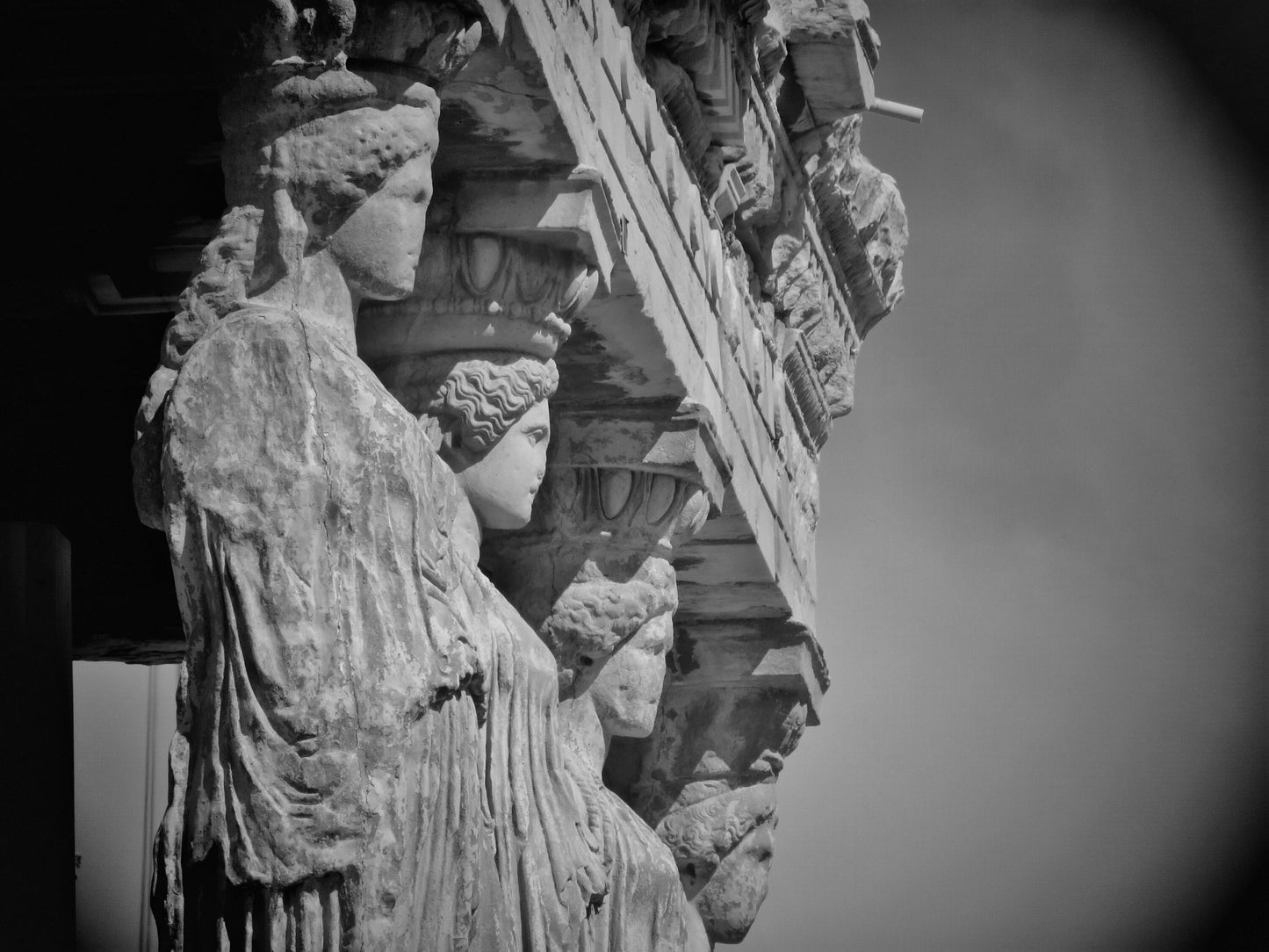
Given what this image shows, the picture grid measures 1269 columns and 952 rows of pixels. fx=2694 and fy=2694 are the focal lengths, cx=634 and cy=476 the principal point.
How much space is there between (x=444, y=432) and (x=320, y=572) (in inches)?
41.5

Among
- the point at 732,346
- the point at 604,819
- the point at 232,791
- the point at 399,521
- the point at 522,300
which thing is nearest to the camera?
the point at 232,791

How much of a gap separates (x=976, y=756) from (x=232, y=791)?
807 centimetres

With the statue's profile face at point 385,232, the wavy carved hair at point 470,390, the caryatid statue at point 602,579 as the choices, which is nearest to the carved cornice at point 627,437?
the caryatid statue at point 602,579

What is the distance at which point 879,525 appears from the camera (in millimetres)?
12125

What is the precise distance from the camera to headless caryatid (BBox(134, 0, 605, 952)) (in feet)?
13.9

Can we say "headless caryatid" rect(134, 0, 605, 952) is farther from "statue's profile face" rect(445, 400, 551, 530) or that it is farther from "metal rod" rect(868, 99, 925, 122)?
"metal rod" rect(868, 99, 925, 122)

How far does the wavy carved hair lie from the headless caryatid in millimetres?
374

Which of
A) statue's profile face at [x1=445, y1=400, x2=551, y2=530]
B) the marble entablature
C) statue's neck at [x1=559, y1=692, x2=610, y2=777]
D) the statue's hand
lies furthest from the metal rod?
the statue's hand

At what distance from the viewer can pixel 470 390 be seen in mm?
5270

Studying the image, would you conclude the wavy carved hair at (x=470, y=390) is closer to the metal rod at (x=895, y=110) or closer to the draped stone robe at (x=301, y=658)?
the draped stone robe at (x=301, y=658)

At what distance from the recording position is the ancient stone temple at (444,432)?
14.0 feet

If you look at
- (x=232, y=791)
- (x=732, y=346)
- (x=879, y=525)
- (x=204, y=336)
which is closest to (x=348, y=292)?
(x=204, y=336)

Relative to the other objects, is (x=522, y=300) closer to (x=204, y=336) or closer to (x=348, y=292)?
(x=348, y=292)

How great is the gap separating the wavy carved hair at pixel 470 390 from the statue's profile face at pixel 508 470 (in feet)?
0.12
